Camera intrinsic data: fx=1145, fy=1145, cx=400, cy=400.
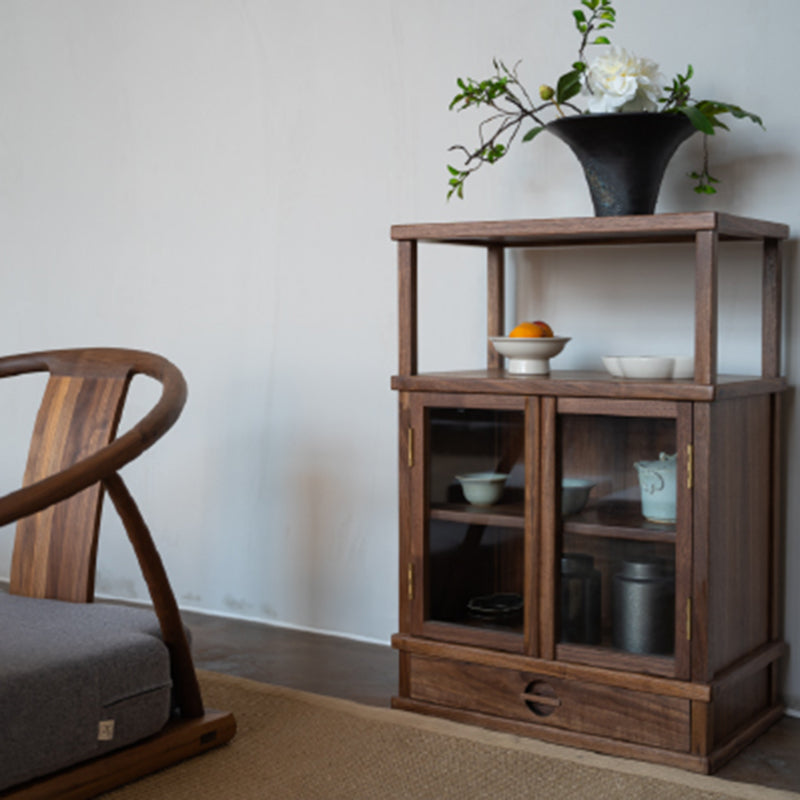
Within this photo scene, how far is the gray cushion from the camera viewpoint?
1717mm

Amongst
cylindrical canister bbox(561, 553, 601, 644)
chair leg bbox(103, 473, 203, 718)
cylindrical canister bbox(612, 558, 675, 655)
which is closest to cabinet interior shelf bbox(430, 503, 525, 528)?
cylindrical canister bbox(561, 553, 601, 644)

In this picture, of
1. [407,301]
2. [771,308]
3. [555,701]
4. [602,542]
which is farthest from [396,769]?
[771,308]

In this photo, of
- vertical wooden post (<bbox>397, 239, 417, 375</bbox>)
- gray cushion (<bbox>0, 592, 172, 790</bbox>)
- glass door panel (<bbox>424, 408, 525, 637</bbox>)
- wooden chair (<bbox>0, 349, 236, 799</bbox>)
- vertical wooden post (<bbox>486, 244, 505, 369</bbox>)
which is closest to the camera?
gray cushion (<bbox>0, 592, 172, 790</bbox>)

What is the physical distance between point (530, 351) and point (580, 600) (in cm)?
49

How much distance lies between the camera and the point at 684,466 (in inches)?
78.3

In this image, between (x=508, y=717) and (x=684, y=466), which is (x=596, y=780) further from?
(x=684, y=466)

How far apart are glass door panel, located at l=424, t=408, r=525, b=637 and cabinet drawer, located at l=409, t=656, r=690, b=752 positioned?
3.8 inches

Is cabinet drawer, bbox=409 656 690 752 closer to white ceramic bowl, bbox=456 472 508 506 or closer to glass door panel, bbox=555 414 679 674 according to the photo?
glass door panel, bbox=555 414 679 674

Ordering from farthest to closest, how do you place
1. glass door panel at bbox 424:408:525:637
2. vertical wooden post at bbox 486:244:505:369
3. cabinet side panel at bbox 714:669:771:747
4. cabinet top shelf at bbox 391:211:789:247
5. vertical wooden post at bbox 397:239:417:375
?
vertical wooden post at bbox 486:244:505:369, vertical wooden post at bbox 397:239:417:375, glass door panel at bbox 424:408:525:637, cabinet side panel at bbox 714:669:771:747, cabinet top shelf at bbox 391:211:789:247

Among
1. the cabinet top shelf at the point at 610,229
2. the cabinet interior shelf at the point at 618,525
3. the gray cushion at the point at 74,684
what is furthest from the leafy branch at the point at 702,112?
the gray cushion at the point at 74,684

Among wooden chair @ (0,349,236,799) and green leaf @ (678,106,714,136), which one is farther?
green leaf @ (678,106,714,136)

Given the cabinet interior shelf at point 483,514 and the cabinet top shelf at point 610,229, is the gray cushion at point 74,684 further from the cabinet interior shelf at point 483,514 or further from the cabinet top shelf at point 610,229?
the cabinet top shelf at point 610,229

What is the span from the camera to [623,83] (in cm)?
207

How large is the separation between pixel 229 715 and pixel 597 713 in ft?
2.23
